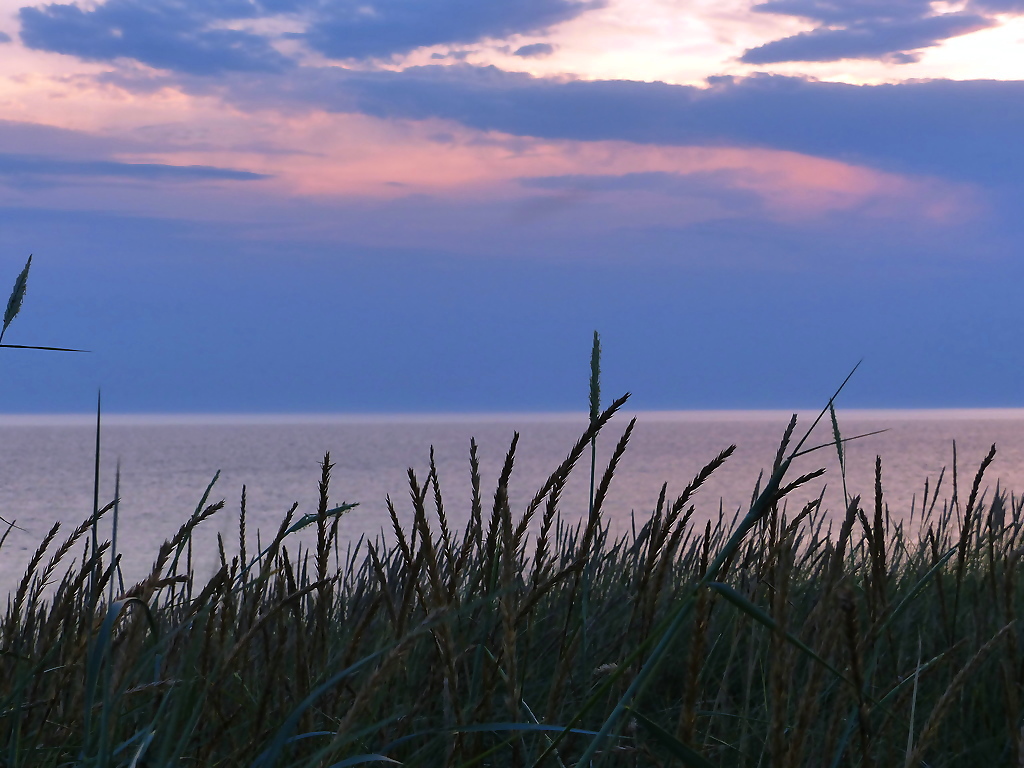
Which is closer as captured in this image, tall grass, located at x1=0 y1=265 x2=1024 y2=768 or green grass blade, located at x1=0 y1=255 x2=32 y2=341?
tall grass, located at x1=0 y1=265 x2=1024 y2=768

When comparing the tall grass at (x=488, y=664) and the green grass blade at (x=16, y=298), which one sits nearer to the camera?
the tall grass at (x=488, y=664)

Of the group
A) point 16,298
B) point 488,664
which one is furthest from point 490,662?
point 16,298

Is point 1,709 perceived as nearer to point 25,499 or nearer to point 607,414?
point 607,414

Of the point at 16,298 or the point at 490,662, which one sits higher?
the point at 16,298

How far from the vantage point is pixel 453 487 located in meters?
29.0

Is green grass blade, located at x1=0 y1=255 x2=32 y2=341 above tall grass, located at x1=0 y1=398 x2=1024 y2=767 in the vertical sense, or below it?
above

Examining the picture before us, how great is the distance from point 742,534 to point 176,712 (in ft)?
1.85

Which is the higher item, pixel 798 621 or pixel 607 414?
pixel 607 414

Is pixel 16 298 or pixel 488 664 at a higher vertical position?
pixel 16 298

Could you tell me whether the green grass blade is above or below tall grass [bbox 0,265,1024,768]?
above

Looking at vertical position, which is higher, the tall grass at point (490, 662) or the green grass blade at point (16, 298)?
the green grass blade at point (16, 298)

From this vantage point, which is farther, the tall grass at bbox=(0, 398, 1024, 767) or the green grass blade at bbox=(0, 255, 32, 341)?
the green grass blade at bbox=(0, 255, 32, 341)

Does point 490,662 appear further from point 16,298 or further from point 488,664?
point 16,298

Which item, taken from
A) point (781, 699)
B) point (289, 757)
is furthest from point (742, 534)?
point (289, 757)
